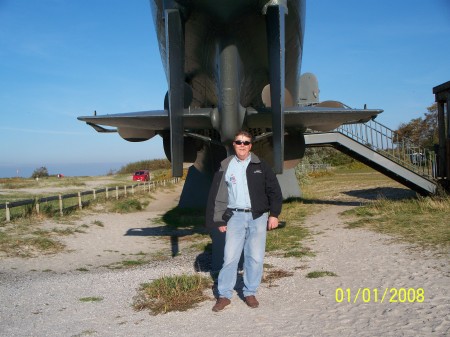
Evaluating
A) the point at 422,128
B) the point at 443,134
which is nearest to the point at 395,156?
the point at 443,134

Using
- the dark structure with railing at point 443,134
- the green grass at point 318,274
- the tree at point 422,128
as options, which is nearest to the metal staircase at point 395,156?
the dark structure with railing at point 443,134

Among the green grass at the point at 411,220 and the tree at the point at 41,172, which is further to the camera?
the tree at the point at 41,172

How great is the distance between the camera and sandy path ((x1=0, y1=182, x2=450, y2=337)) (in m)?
3.91

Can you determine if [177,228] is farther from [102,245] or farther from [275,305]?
[275,305]

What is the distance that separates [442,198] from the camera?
39.6 feet

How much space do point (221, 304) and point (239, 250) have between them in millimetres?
584

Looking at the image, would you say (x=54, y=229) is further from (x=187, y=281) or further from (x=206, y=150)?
(x=187, y=281)

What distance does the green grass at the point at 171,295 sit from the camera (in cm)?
470

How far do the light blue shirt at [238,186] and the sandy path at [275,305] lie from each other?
3.58 feet

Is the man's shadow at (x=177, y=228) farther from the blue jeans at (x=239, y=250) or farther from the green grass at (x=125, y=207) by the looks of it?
the blue jeans at (x=239, y=250)

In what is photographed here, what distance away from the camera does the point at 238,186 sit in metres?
4.64

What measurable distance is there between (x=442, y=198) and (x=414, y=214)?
74.6 inches

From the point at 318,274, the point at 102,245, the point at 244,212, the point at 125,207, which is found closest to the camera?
the point at 244,212

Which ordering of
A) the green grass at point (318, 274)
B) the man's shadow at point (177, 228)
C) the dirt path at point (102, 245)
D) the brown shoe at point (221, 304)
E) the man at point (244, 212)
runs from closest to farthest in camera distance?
the brown shoe at point (221, 304), the man at point (244, 212), the green grass at point (318, 274), the dirt path at point (102, 245), the man's shadow at point (177, 228)
